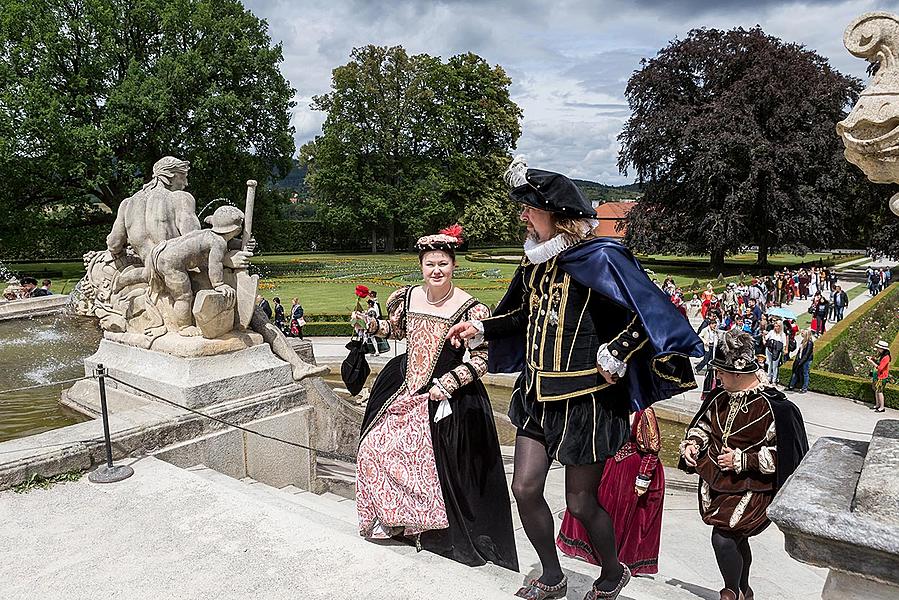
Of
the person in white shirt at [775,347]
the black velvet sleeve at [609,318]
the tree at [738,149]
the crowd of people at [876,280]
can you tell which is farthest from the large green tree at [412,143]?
the black velvet sleeve at [609,318]

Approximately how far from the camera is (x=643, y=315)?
2.87 meters

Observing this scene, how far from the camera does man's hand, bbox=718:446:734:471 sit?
11.6 ft

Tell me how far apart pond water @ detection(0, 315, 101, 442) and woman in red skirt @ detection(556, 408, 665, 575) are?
492 cm

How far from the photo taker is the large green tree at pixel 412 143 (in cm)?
4469

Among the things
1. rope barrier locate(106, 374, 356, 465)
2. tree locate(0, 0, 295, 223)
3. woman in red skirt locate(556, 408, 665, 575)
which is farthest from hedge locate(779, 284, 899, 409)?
tree locate(0, 0, 295, 223)

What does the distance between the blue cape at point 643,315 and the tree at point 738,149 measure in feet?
104

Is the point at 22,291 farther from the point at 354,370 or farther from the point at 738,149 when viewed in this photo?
the point at 738,149

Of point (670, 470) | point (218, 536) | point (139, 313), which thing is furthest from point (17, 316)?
point (670, 470)

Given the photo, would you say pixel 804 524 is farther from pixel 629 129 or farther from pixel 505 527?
pixel 629 129

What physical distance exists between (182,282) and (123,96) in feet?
72.0

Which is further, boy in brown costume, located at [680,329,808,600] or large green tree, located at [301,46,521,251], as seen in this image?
large green tree, located at [301,46,521,251]

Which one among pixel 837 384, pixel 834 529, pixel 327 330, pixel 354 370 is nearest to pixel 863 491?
pixel 834 529

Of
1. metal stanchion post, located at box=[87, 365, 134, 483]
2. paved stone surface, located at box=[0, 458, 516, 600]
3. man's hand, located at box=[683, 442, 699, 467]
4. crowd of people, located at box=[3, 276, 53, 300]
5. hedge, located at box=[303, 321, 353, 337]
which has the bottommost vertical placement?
hedge, located at box=[303, 321, 353, 337]

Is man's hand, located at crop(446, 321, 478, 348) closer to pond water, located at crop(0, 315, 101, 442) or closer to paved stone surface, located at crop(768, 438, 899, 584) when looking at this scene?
paved stone surface, located at crop(768, 438, 899, 584)
